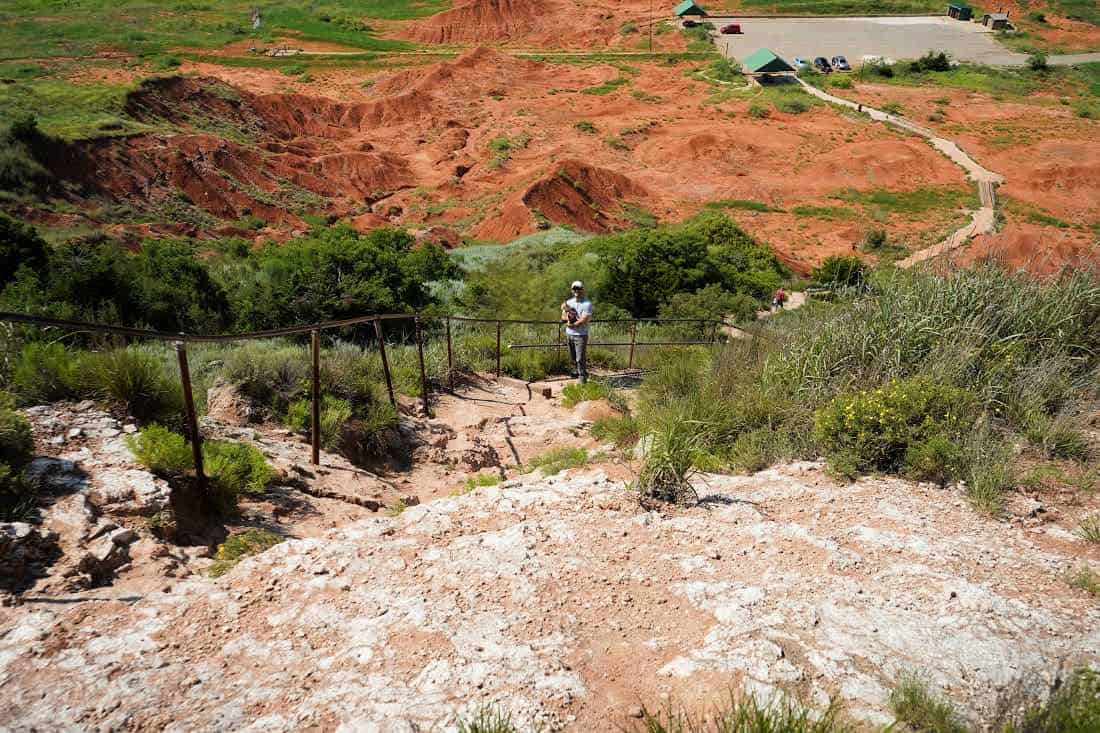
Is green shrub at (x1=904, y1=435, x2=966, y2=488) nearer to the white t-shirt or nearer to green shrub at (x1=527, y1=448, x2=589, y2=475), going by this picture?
green shrub at (x1=527, y1=448, x2=589, y2=475)

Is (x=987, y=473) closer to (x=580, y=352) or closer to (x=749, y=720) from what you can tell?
(x=749, y=720)

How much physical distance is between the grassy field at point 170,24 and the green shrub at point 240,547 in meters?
55.5

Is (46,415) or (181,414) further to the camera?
(181,414)

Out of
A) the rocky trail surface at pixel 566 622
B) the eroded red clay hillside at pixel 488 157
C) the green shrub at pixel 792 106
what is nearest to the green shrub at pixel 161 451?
the rocky trail surface at pixel 566 622

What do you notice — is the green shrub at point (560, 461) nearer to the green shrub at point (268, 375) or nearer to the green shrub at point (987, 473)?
the green shrub at point (268, 375)

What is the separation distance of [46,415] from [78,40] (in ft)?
203

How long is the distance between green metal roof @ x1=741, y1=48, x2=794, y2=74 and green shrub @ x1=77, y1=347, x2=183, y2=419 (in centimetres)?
5479

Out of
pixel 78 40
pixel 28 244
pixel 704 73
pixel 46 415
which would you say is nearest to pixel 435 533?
pixel 46 415

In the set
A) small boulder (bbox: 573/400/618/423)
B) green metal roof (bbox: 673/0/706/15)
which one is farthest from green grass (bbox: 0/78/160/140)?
green metal roof (bbox: 673/0/706/15)

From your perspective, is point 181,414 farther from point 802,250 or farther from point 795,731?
point 802,250

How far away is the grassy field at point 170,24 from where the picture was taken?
5244 cm

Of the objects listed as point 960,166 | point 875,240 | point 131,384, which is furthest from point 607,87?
point 131,384

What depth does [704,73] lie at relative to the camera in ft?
179

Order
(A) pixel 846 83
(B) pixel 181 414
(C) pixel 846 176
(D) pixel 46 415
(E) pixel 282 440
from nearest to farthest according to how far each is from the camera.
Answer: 1. (D) pixel 46 415
2. (B) pixel 181 414
3. (E) pixel 282 440
4. (C) pixel 846 176
5. (A) pixel 846 83
